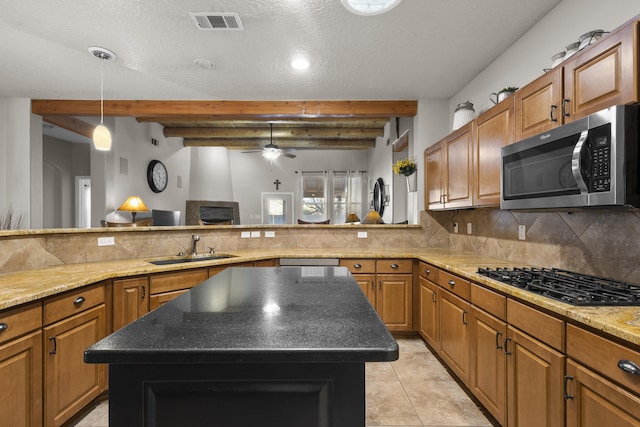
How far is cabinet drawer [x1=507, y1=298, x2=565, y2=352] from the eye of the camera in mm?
1345

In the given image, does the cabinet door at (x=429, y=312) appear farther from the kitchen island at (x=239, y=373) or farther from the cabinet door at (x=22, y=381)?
the cabinet door at (x=22, y=381)

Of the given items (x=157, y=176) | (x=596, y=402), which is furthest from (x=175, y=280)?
(x=157, y=176)

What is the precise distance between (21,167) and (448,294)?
189 inches

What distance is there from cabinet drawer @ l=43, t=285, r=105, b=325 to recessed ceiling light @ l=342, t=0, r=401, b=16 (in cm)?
240

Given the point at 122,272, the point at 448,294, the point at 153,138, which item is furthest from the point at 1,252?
the point at 153,138

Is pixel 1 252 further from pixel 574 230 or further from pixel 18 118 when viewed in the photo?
pixel 574 230

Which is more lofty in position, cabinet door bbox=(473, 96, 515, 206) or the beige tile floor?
cabinet door bbox=(473, 96, 515, 206)

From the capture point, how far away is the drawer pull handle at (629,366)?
101 centimetres

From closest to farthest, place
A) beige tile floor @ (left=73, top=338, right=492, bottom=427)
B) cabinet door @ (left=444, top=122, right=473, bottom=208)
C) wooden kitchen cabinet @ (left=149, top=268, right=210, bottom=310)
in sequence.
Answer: beige tile floor @ (left=73, top=338, right=492, bottom=427), wooden kitchen cabinet @ (left=149, top=268, right=210, bottom=310), cabinet door @ (left=444, top=122, right=473, bottom=208)

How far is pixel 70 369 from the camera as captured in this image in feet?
6.12

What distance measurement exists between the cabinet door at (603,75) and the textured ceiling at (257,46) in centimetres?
89

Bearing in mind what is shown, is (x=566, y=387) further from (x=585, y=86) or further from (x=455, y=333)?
(x=585, y=86)

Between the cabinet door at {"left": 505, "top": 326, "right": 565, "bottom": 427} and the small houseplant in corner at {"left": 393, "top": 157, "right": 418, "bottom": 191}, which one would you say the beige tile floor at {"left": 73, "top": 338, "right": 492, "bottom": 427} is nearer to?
the cabinet door at {"left": 505, "top": 326, "right": 565, "bottom": 427}

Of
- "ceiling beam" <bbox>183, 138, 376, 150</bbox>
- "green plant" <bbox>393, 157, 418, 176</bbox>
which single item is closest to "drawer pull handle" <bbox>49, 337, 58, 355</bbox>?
"green plant" <bbox>393, 157, 418, 176</bbox>
